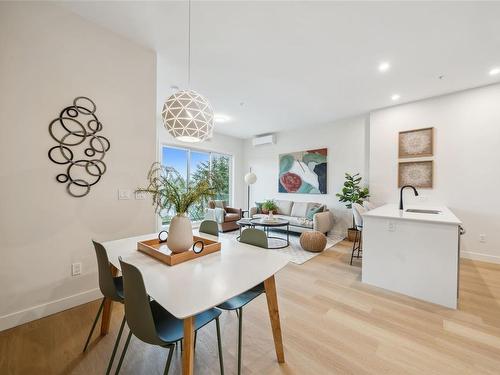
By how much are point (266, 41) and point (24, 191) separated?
2.79m

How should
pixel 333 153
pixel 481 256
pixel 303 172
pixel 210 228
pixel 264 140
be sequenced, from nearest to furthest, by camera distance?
pixel 210 228 → pixel 481 256 → pixel 333 153 → pixel 303 172 → pixel 264 140

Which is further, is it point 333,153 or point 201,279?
point 333,153

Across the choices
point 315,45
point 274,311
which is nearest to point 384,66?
point 315,45

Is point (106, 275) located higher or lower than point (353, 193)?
lower

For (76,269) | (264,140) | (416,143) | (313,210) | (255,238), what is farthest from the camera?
(264,140)

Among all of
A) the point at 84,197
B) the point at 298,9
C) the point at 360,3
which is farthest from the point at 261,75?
the point at 84,197

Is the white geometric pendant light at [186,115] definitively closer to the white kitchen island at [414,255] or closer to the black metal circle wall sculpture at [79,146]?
the black metal circle wall sculpture at [79,146]

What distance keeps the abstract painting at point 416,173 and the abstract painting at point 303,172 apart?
1643 mm

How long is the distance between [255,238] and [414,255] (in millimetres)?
1823

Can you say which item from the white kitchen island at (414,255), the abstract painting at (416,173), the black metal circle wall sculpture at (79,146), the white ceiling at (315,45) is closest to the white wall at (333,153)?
the abstract painting at (416,173)

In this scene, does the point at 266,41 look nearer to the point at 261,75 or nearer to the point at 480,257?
the point at 261,75

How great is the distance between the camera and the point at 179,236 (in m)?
1.47

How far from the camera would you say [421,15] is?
1997 millimetres

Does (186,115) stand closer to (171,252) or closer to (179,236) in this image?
(179,236)
